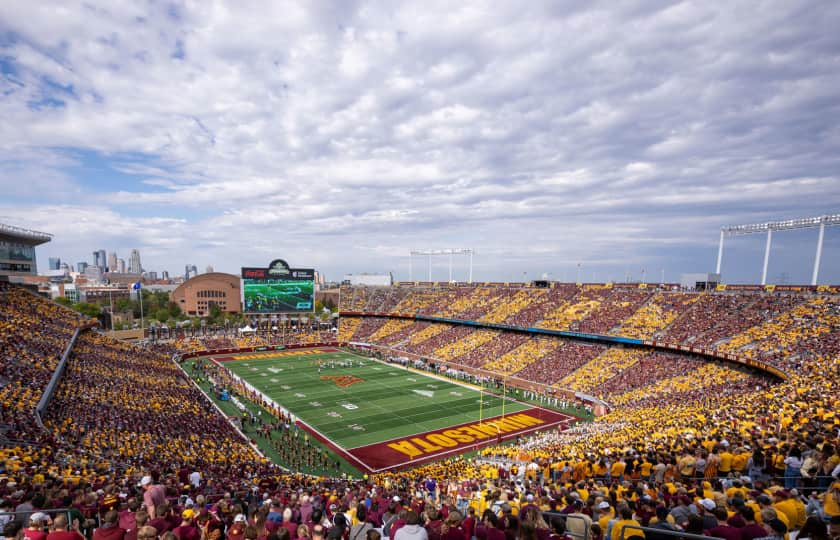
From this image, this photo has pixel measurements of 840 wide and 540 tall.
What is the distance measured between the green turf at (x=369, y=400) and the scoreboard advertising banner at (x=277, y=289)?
13.1 m

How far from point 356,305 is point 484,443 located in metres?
52.5

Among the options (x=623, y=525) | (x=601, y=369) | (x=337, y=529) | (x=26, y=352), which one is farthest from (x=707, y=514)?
(x=601, y=369)

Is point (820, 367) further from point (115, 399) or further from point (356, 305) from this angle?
point (356, 305)

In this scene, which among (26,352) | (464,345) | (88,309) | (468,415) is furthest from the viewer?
(88,309)

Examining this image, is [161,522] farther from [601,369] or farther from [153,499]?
[601,369]

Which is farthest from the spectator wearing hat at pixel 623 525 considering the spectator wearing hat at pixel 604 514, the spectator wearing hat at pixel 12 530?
the spectator wearing hat at pixel 12 530

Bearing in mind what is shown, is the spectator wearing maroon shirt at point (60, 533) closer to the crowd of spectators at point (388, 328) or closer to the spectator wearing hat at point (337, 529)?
the spectator wearing hat at point (337, 529)

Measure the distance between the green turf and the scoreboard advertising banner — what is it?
42.8ft

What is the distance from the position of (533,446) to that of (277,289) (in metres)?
50.8

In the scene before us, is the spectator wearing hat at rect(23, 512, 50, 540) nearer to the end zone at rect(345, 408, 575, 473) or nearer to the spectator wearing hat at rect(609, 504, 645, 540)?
the spectator wearing hat at rect(609, 504, 645, 540)

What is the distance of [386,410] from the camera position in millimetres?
35625

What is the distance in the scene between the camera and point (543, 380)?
40.5 m

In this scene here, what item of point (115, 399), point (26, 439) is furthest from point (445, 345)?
point (26, 439)

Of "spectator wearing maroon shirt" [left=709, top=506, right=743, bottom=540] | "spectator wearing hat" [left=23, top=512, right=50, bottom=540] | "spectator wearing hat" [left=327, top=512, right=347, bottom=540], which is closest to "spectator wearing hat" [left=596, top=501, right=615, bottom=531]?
"spectator wearing maroon shirt" [left=709, top=506, right=743, bottom=540]
